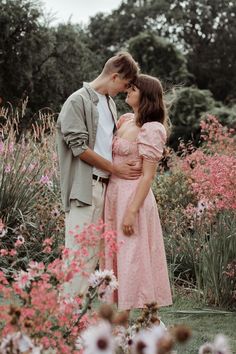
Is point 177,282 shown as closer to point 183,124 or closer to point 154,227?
point 154,227

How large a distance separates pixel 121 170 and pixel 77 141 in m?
0.32

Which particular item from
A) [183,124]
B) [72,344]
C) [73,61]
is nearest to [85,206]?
[72,344]

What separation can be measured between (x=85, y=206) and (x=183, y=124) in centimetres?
1904

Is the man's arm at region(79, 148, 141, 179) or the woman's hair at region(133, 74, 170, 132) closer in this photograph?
the man's arm at region(79, 148, 141, 179)

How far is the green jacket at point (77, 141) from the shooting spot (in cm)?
395

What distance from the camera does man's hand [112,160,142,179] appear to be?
404 cm

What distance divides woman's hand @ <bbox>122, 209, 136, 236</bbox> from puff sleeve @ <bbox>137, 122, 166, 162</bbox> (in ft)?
1.09

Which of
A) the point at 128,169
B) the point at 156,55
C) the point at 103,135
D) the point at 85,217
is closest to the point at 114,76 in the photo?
the point at 103,135

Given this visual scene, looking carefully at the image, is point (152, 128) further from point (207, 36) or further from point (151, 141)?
point (207, 36)

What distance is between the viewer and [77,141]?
3.91 meters

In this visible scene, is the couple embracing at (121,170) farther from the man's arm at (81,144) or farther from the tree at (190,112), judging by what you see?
the tree at (190,112)

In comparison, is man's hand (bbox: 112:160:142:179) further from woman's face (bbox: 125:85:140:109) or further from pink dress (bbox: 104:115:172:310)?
woman's face (bbox: 125:85:140:109)

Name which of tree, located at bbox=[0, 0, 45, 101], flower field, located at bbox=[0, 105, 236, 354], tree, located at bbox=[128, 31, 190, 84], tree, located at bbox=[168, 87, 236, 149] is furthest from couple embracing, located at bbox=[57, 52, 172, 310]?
tree, located at bbox=[128, 31, 190, 84]

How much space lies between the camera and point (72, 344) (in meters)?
2.88
